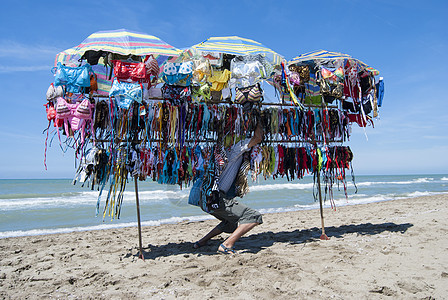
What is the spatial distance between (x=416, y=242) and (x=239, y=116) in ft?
9.06

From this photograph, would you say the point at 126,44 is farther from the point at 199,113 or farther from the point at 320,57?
the point at 320,57

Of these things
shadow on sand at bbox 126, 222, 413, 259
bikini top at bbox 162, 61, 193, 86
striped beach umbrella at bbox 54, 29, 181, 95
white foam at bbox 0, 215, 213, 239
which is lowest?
white foam at bbox 0, 215, 213, 239

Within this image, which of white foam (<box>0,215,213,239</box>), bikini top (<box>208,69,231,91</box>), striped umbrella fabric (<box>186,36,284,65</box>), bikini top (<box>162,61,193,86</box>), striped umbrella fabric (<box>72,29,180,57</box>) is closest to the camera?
striped umbrella fabric (<box>72,29,180,57</box>)

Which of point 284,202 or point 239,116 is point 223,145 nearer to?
point 239,116

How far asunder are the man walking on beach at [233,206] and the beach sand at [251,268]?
26 cm

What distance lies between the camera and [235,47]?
12.8 feet

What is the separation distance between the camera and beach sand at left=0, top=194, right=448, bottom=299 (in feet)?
8.34

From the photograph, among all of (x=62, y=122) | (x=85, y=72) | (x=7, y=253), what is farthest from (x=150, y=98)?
(x=7, y=253)

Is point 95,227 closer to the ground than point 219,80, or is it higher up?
closer to the ground

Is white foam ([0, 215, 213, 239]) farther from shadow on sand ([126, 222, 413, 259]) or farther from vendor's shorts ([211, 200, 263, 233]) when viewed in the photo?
vendor's shorts ([211, 200, 263, 233])

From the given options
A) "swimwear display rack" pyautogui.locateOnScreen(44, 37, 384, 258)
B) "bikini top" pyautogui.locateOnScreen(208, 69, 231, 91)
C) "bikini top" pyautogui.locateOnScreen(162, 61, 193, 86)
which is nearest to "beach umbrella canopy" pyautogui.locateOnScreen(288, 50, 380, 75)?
"swimwear display rack" pyautogui.locateOnScreen(44, 37, 384, 258)

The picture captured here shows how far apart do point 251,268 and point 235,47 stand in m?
2.65

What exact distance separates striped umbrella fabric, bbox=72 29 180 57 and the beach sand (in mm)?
2376

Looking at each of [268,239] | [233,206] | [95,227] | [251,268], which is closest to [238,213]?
[233,206]
